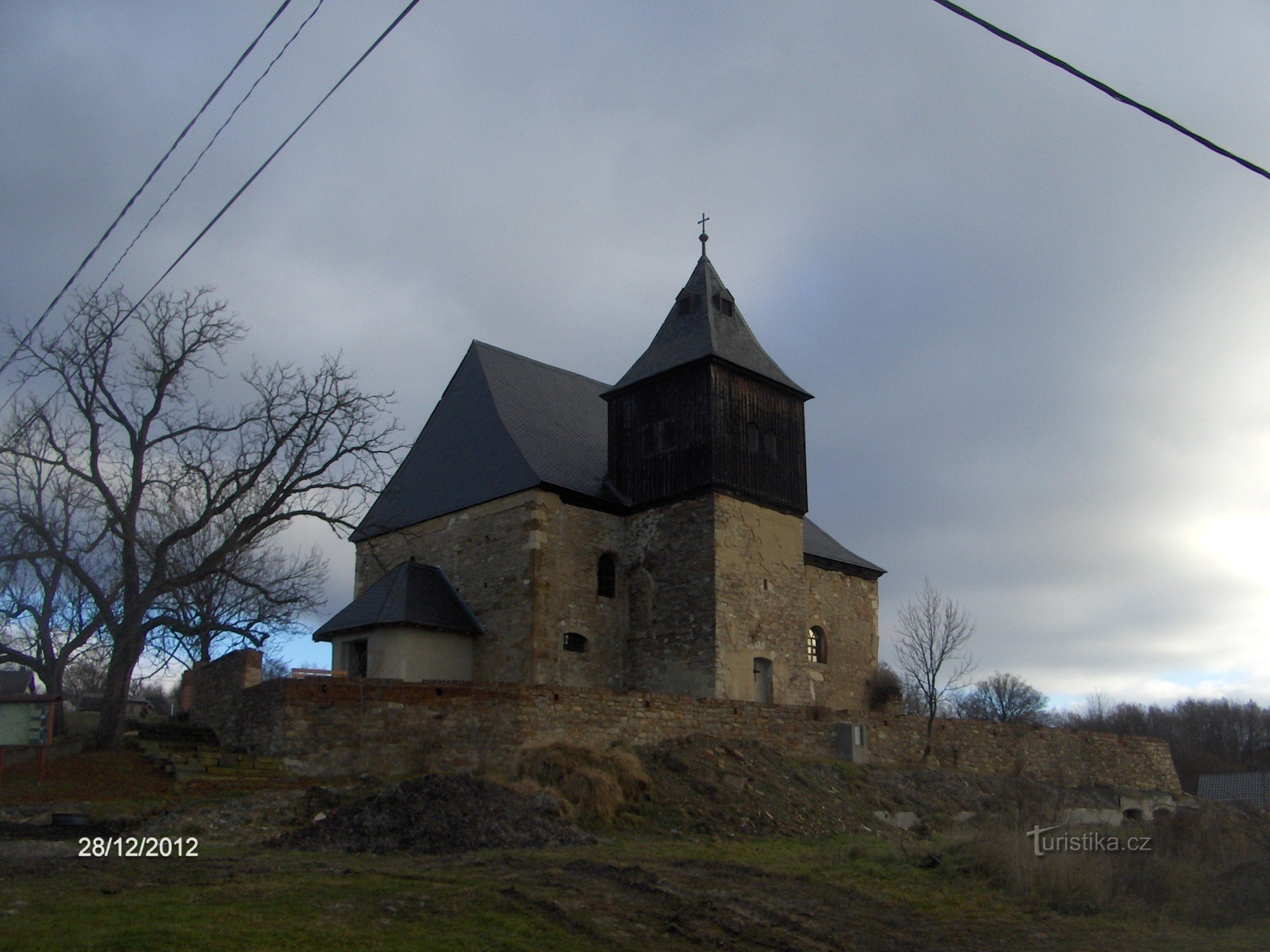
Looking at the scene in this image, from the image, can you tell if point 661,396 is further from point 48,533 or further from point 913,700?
point 913,700

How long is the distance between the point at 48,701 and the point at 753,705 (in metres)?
12.1

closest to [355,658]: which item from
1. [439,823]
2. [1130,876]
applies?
[439,823]

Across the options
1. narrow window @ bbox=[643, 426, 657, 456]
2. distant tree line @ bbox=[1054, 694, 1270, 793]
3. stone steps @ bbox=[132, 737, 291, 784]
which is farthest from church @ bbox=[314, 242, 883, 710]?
distant tree line @ bbox=[1054, 694, 1270, 793]

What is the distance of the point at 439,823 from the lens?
12500 mm

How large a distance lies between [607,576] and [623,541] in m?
0.96

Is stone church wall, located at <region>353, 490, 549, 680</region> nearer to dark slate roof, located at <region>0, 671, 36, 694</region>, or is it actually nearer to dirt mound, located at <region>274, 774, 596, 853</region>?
dirt mound, located at <region>274, 774, 596, 853</region>

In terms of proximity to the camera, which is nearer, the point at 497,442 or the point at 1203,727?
the point at 497,442

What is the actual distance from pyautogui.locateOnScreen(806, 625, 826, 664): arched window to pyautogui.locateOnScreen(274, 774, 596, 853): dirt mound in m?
16.7

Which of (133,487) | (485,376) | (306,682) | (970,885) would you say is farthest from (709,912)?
(485,376)

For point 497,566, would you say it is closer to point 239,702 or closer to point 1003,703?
point 239,702

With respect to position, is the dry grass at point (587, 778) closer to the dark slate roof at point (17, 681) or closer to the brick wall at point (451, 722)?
the brick wall at point (451, 722)

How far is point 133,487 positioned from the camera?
18766 mm

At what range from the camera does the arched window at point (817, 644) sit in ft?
96.5

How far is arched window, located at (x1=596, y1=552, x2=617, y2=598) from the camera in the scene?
2517 centimetres
